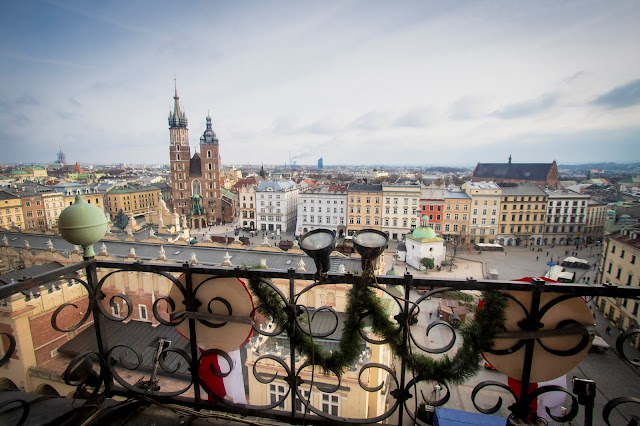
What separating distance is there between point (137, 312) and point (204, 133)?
52.6 meters

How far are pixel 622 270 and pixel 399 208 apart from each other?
28737 mm

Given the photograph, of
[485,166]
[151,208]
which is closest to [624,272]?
[485,166]

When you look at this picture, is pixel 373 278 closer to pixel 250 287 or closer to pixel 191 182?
pixel 250 287

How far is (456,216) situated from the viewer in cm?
5000

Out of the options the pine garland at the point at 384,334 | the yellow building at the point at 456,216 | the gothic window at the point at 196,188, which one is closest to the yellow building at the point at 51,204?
the gothic window at the point at 196,188

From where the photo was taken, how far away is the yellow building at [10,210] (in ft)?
166

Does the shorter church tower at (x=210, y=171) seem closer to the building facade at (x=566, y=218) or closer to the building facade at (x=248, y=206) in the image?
the building facade at (x=248, y=206)

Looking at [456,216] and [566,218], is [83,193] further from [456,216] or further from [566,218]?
[566,218]

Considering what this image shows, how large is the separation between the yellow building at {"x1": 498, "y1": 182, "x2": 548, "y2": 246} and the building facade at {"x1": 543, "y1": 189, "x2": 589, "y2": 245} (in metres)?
1.49

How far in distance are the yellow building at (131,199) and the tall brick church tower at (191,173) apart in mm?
8443

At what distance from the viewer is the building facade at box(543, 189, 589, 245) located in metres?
50.0

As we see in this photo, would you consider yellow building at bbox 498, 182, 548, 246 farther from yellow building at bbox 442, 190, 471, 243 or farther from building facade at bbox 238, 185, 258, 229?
building facade at bbox 238, 185, 258, 229

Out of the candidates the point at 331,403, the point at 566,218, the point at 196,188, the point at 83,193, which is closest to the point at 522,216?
the point at 566,218

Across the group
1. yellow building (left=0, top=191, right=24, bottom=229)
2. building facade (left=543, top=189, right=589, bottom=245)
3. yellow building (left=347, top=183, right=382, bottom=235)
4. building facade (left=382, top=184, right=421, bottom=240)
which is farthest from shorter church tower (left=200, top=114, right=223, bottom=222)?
building facade (left=543, top=189, right=589, bottom=245)
